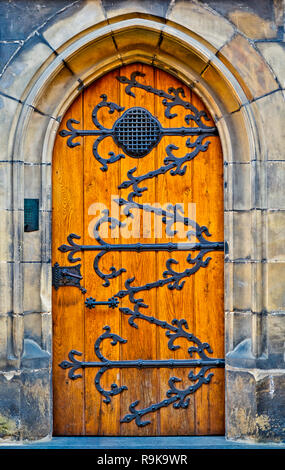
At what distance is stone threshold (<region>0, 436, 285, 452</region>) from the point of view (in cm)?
371

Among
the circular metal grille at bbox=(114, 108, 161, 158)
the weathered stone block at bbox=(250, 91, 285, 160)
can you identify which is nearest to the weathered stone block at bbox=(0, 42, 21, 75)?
the circular metal grille at bbox=(114, 108, 161, 158)

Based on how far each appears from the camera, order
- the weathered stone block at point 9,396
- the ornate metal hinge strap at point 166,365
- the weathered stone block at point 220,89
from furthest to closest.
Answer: the ornate metal hinge strap at point 166,365, the weathered stone block at point 220,89, the weathered stone block at point 9,396

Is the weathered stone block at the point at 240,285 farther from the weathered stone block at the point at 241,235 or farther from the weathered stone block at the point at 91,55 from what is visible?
the weathered stone block at the point at 91,55

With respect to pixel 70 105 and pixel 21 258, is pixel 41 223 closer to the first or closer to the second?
pixel 21 258

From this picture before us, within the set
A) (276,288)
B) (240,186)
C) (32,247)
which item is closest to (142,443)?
(276,288)

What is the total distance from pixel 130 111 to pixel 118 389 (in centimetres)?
189

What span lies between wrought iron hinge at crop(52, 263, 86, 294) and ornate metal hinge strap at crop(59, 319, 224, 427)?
37 cm

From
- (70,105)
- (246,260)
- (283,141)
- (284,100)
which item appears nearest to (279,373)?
(246,260)

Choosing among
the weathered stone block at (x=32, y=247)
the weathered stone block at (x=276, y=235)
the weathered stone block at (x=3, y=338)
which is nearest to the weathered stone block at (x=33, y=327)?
the weathered stone block at (x=3, y=338)

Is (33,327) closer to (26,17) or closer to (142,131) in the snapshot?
(142,131)

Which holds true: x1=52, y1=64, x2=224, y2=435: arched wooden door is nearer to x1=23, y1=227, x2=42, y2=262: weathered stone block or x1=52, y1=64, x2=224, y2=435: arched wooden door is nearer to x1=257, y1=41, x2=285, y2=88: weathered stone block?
x1=23, y1=227, x2=42, y2=262: weathered stone block

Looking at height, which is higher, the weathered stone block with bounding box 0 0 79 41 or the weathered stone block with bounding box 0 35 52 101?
the weathered stone block with bounding box 0 0 79 41

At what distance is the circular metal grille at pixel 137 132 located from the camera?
395 cm

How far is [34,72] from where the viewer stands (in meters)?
3.71
